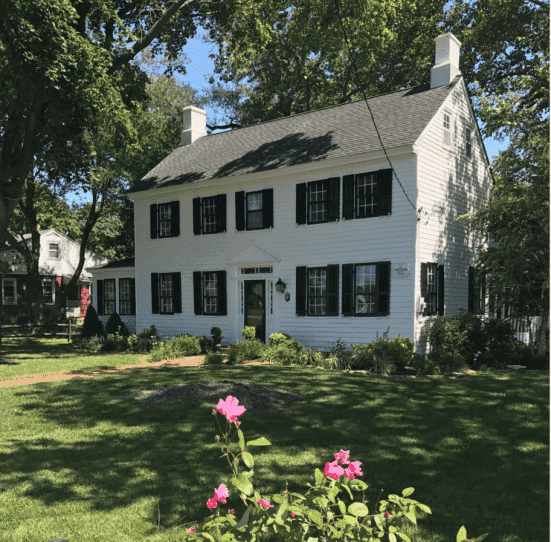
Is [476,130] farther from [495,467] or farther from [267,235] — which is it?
[495,467]

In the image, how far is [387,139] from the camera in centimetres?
1461

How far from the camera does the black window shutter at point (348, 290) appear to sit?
14781 millimetres

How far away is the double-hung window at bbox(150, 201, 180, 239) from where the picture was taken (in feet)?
64.1

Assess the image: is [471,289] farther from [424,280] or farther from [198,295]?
[198,295]

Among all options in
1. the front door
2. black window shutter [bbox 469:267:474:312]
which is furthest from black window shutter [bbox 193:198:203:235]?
black window shutter [bbox 469:267:474:312]

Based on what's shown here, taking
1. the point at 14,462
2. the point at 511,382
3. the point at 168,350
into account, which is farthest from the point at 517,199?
the point at 14,462

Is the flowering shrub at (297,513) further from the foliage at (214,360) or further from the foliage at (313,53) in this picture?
the foliage at (313,53)

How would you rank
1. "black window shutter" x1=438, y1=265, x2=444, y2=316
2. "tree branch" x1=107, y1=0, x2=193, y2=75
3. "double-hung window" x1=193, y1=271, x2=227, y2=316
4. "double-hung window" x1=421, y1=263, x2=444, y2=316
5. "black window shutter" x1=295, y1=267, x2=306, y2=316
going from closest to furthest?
"double-hung window" x1=421, y1=263, x2=444, y2=316
"tree branch" x1=107, y1=0, x2=193, y2=75
"black window shutter" x1=438, y1=265, x2=444, y2=316
"black window shutter" x1=295, y1=267, x2=306, y2=316
"double-hung window" x1=193, y1=271, x2=227, y2=316

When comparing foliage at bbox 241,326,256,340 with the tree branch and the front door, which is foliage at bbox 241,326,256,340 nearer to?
the front door

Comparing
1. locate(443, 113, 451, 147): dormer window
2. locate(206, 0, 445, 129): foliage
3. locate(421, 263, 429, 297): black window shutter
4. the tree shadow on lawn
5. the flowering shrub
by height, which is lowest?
the tree shadow on lawn

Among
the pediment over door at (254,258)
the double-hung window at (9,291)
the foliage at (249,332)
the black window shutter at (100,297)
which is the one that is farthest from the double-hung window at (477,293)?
the double-hung window at (9,291)

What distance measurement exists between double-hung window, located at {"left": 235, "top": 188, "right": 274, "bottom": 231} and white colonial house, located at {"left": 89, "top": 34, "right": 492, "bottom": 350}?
49mm

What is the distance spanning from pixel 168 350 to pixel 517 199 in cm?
1114

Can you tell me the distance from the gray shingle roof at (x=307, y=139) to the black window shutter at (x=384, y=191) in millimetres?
816
